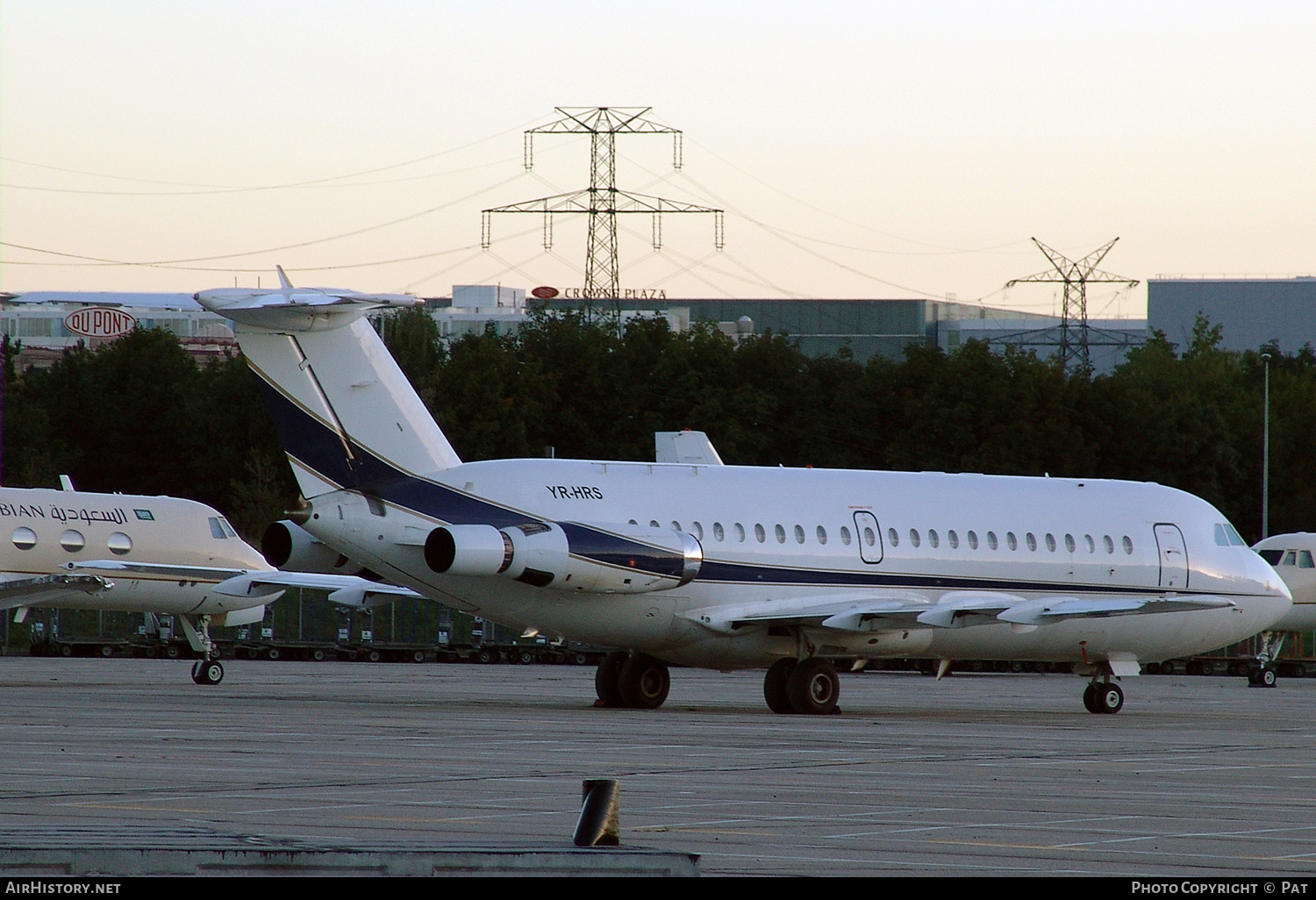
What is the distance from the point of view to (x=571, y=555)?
83.4ft

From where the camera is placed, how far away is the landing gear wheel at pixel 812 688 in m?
27.0

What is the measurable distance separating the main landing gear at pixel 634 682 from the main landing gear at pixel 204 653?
28.7ft

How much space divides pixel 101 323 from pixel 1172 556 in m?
75.2

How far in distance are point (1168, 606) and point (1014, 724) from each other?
10.4 ft

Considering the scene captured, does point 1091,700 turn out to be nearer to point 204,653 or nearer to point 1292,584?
point 1292,584

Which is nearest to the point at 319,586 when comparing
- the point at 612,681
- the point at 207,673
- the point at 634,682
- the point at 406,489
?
the point at 207,673

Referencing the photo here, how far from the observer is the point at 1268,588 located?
1254 inches

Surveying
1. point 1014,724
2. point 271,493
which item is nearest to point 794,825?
point 1014,724

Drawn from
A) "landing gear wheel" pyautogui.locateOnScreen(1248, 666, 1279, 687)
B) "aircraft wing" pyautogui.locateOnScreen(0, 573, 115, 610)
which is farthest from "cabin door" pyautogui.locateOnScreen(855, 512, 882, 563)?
"landing gear wheel" pyautogui.locateOnScreen(1248, 666, 1279, 687)

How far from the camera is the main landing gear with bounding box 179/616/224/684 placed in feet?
113

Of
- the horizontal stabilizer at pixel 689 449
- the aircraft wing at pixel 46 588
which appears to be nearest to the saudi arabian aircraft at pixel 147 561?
the aircraft wing at pixel 46 588

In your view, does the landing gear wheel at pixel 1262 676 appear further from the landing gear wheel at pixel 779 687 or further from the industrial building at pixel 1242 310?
the industrial building at pixel 1242 310

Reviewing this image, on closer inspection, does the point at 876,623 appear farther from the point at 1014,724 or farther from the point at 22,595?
the point at 22,595
